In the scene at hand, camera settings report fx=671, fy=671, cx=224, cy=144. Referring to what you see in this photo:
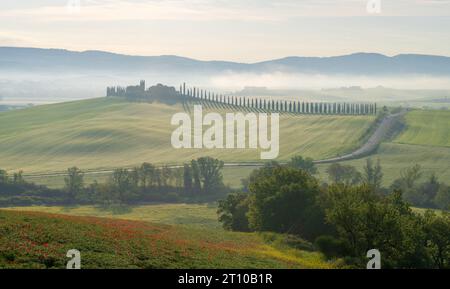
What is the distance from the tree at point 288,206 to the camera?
75.3 metres

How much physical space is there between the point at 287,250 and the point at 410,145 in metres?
145

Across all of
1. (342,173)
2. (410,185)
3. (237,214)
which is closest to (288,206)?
(237,214)

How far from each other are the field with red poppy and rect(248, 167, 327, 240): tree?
14265mm

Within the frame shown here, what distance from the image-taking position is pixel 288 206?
259 feet

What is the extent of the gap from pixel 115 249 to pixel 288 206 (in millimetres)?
35958

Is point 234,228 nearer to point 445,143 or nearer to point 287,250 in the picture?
point 287,250

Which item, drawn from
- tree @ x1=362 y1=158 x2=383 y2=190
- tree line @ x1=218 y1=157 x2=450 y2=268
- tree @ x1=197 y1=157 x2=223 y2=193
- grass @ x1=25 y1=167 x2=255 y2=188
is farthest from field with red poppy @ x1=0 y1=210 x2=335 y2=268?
grass @ x1=25 y1=167 x2=255 y2=188

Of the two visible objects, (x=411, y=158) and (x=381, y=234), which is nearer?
(x=381, y=234)

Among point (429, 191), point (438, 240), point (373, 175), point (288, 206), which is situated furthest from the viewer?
point (373, 175)

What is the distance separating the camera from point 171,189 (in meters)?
151

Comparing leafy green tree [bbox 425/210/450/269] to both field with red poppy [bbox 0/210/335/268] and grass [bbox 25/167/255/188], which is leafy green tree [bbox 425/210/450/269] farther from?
grass [bbox 25/167/255/188]

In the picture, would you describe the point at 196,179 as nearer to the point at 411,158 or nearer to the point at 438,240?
the point at 411,158

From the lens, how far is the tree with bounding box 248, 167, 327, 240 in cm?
7531
